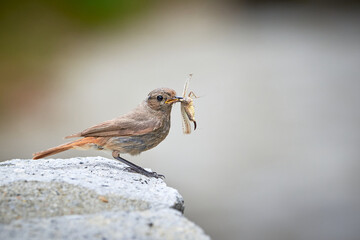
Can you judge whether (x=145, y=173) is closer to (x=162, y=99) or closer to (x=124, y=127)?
(x=124, y=127)

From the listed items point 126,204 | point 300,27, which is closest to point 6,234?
point 126,204

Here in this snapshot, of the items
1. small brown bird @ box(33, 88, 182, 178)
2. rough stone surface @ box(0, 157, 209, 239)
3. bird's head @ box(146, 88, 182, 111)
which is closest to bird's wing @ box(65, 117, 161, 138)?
small brown bird @ box(33, 88, 182, 178)

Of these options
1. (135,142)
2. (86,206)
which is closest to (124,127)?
(135,142)

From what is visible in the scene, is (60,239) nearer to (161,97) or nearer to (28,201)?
(28,201)

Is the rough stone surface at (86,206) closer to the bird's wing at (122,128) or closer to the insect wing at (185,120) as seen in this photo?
the bird's wing at (122,128)

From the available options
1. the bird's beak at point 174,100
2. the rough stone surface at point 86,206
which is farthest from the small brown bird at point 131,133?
the rough stone surface at point 86,206

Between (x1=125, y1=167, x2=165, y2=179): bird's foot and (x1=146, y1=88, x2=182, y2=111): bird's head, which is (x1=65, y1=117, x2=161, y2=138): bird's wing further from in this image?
(x1=125, y1=167, x2=165, y2=179): bird's foot
